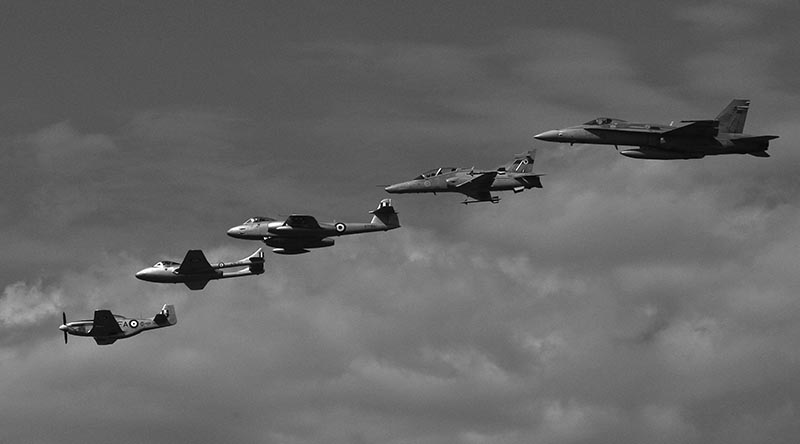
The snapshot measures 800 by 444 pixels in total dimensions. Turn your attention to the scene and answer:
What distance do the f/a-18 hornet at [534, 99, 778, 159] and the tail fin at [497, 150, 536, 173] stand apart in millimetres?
27569

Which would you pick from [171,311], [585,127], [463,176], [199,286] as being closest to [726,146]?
[585,127]

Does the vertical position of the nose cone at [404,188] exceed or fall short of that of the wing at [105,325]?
it exceeds it

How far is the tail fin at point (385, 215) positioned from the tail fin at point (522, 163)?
952 inches

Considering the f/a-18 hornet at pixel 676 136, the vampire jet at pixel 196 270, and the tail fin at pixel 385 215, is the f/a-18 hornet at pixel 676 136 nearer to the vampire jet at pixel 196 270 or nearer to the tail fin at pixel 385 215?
the tail fin at pixel 385 215

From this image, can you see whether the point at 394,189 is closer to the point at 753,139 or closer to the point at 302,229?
the point at 302,229

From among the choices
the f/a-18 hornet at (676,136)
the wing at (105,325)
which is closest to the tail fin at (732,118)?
the f/a-18 hornet at (676,136)

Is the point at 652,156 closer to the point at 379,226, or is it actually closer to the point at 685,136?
the point at 685,136

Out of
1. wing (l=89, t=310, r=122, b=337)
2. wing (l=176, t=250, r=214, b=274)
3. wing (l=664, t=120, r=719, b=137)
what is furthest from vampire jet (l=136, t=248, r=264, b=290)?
wing (l=664, t=120, r=719, b=137)

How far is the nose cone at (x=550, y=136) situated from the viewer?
15688 cm

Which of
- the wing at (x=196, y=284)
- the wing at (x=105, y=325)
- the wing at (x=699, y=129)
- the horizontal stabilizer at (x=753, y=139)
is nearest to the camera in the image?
the horizontal stabilizer at (x=753, y=139)

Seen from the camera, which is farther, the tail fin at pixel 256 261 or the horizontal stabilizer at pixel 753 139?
the tail fin at pixel 256 261

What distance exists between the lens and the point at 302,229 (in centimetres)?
16162

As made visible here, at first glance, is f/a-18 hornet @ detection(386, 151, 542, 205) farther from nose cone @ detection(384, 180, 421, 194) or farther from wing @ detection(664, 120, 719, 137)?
wing @ detection(664, 120, 719, 137)

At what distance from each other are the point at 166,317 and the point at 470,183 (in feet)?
143
